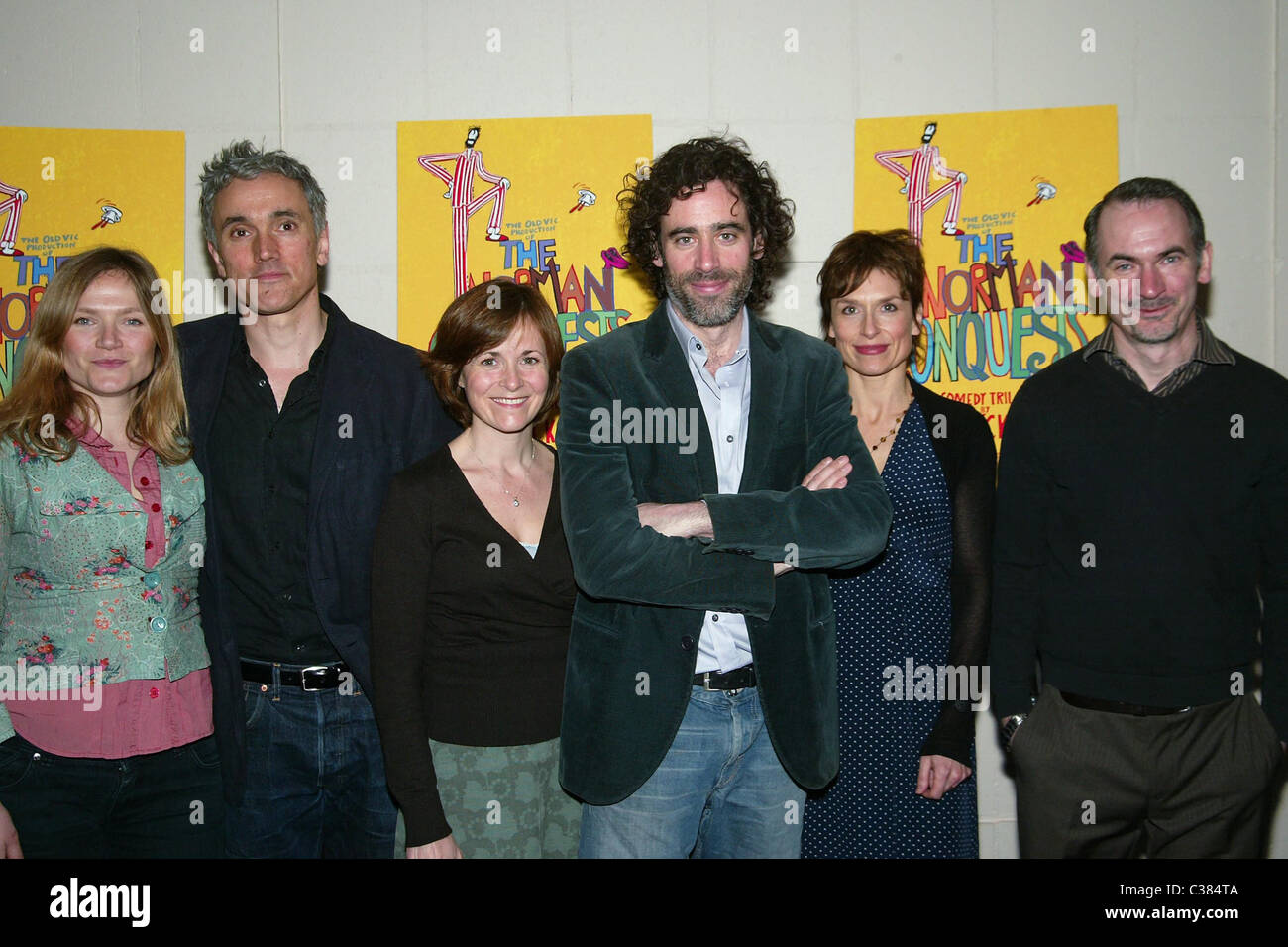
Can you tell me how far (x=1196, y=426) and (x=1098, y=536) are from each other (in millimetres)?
373

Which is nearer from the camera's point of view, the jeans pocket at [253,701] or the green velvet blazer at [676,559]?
the green velvet blazer at [676,559]

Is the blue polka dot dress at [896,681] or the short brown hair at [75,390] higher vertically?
the short brown hair at [75,390]

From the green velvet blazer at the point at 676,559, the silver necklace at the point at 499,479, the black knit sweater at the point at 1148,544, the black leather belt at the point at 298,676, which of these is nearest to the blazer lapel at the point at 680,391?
the green velvet blazer at the point at 676,559

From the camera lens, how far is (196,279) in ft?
11.2

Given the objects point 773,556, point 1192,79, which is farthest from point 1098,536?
point 1192,79

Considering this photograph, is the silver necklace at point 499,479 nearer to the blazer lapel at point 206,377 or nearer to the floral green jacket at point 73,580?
the blazer lapel at point 206,377

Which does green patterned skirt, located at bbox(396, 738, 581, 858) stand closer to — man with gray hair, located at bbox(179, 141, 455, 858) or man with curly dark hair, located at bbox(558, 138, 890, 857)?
man with curly dark hair, located at bbox(558, 138, 890, 857)

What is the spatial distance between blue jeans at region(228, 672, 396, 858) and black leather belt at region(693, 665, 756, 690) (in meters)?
0.92

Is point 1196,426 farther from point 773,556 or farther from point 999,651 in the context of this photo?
point 773,556

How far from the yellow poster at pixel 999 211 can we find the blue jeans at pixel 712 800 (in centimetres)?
179

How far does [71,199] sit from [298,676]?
7.10 feet

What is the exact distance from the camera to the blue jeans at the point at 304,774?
95.0 inches


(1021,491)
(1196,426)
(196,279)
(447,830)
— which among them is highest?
(196,279)

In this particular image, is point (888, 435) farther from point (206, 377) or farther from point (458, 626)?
point (206, 377)
